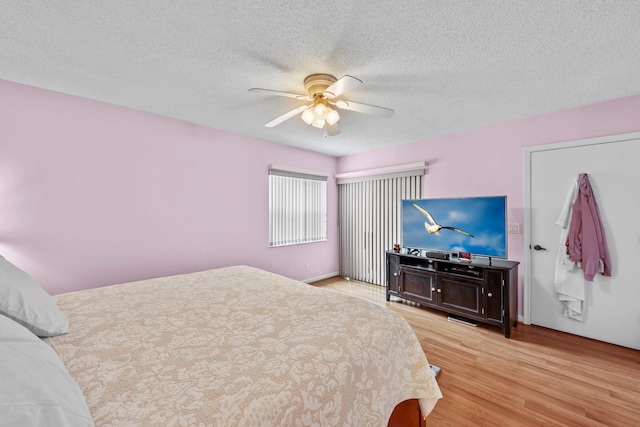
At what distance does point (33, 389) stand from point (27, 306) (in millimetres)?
855

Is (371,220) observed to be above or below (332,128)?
below

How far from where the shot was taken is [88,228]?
2.55m

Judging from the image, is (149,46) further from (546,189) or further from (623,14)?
(546,189)

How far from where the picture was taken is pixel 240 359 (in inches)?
43.5

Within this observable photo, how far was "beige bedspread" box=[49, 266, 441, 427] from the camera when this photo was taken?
2.83ft

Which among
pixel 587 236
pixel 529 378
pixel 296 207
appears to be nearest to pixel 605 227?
pixel 587 236

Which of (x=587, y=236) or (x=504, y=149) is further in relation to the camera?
(x=504, y=149)

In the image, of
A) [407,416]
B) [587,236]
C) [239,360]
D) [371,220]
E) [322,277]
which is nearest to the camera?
[239,360]

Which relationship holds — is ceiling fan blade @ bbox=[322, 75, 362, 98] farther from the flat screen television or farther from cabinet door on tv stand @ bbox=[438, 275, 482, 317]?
cabinet door on tv stand @ bbox=[438, 275, 482, 317]

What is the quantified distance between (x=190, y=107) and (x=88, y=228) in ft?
5.10

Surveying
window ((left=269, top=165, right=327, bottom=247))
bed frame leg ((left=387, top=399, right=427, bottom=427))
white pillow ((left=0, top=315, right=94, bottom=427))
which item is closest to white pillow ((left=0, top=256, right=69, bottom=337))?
white pillow ((left=0, top=315, right=94, bottom=427))

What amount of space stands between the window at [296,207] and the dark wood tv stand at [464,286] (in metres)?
1.60

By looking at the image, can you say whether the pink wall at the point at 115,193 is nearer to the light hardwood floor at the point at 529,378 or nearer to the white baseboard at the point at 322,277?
the white baseboard at the point at 322,277

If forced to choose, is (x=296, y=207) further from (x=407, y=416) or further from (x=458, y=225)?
(x=407, y=416)
